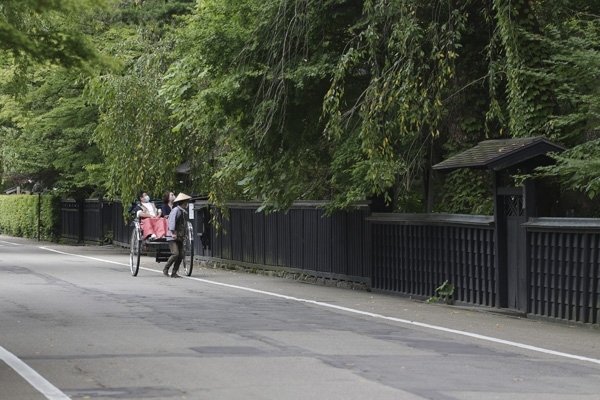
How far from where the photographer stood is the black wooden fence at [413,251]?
54.5ft

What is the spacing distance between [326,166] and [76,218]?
29.5 meters

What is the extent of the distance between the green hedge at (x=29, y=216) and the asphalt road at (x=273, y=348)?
3566 centimetres

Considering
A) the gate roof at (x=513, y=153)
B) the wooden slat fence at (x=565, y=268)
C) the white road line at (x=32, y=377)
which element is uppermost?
the gate roof at (x=513, y=153)

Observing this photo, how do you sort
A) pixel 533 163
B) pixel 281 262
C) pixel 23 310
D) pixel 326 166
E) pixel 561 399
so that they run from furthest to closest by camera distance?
pixel 281 262 → pixel 326 166 → pixel 533 163 → pixel 23 310 → pixel 561 399

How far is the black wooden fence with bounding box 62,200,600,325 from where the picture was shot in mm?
16625

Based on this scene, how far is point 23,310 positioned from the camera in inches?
690

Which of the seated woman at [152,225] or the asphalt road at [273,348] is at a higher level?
the seated woman at [152,225]

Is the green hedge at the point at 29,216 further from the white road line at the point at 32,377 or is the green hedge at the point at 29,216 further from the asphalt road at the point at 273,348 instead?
the white road line at the point at 32,377

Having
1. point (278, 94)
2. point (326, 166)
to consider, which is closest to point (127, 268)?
point (326, 166)

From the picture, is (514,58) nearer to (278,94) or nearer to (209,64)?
(278,94)

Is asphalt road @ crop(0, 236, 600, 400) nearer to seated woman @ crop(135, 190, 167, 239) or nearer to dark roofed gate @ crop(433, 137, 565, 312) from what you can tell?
dark roofed gate @ crop(433, 137, 565, 312)

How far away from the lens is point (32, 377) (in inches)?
419

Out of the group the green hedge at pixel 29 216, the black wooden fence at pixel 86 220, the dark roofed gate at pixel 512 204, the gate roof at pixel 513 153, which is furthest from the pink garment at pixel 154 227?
the green hedge at pixel 29 216

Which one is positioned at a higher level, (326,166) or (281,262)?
(326,166)
